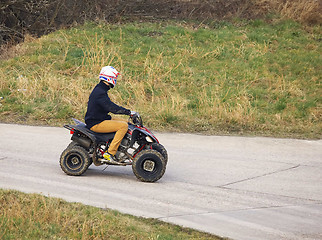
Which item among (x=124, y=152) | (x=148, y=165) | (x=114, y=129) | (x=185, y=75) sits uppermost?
(x=185, y=75)

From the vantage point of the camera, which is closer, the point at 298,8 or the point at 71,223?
Result: the point at 71,223

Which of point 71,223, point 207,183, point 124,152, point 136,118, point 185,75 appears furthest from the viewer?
point 185,75

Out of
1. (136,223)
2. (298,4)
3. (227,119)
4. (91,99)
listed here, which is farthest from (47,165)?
(298,4)

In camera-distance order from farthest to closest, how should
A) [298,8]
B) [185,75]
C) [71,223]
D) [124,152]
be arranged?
[298,8] → [185,75] → [124,152] → [71,223]

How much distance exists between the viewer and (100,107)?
9039mm

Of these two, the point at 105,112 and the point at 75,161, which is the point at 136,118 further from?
the point at 75,161

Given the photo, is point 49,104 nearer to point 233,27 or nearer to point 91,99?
point 91,99

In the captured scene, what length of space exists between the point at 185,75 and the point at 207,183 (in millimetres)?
9657

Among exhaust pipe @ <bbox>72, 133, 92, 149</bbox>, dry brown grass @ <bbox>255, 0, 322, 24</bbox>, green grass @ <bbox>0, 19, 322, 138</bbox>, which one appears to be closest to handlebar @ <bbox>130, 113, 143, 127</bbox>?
exhaust pipe @ <bbox>72, 133, 92, 149</bbox>

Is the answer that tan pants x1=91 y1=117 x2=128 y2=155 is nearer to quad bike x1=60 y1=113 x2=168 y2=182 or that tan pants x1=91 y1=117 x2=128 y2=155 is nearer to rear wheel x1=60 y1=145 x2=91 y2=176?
quad bike x1=60 y1=113 x2=168 y2=182

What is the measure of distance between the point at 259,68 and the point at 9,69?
31.6ft

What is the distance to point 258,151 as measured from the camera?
39.9ft

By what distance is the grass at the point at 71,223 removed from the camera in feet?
21.1

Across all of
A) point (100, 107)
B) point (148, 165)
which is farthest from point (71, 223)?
point (100, 107)
